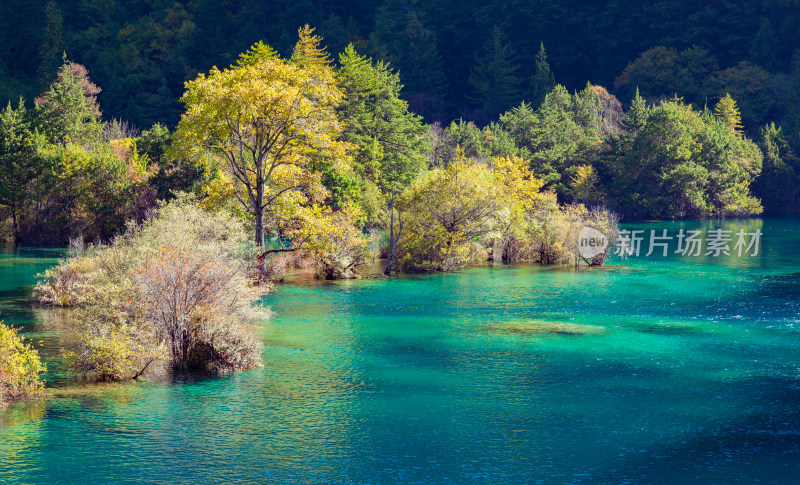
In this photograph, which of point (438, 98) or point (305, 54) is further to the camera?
point (438, 98)

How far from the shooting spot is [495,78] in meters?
147

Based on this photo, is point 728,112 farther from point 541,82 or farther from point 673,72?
point 541,82

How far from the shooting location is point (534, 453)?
22.8m

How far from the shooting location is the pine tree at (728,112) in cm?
12305

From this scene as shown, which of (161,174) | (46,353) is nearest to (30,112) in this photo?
(161,174)

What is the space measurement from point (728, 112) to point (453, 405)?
109313 mm

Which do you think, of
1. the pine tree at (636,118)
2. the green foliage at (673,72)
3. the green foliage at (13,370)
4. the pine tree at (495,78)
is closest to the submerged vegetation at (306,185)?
the pine tree at (636,118)

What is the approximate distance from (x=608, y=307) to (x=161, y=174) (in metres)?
42.0

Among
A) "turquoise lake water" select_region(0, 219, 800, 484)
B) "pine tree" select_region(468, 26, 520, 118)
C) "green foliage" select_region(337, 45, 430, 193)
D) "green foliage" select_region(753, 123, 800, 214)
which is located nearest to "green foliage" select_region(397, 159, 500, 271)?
"turquoise lake water" select_region(0, 219, 800, 484)

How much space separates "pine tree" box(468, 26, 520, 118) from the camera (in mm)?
144625

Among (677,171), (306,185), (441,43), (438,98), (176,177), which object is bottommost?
(306,185)

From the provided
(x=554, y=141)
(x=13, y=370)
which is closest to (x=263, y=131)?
(x=13, y=370)

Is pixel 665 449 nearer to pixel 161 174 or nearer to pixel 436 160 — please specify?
pixel 161 174

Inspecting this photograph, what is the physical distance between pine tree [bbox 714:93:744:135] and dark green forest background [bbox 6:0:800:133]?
5.19 metres
